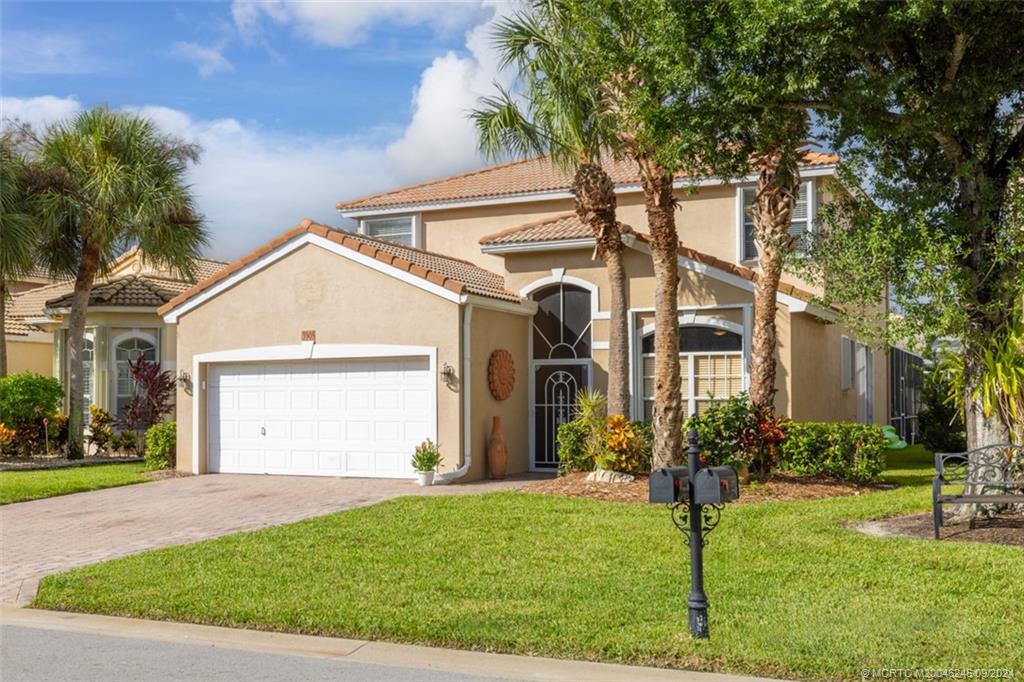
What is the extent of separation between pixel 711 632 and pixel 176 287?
2246cm

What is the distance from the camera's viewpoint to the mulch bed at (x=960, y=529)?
1066 cm

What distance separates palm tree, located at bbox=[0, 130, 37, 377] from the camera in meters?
21.3

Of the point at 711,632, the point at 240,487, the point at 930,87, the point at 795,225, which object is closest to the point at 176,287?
the point at 240,487

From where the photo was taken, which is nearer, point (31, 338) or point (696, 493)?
point (696, 493)

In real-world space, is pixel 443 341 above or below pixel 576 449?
above

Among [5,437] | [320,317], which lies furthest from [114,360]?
[320,317]

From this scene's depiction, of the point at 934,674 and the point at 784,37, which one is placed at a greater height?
the point at 784,37

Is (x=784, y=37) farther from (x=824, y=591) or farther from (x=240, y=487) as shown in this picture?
(x=240, y=487)

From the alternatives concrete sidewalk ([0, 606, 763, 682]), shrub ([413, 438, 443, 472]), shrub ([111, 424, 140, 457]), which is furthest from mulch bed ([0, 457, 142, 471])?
concrete sidewalk ([0, 606, 763, 682])

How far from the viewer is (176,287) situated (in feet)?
88.6

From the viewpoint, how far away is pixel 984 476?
11648 mm

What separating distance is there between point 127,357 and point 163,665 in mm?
19419

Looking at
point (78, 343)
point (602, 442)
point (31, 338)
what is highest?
point (31, 338)

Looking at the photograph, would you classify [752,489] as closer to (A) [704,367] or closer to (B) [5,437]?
(A) [704,367]
